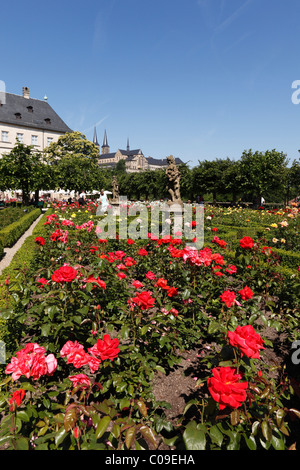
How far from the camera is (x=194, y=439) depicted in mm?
1264

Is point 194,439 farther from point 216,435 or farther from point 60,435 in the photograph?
point 60,435

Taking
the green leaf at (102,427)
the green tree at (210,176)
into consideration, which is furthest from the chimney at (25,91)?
the green leaf at (102,427)

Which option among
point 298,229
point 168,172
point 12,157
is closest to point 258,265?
point 298,229

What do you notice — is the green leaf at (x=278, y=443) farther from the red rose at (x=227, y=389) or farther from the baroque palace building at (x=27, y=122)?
the baroque palace building at (x=27, y=122)

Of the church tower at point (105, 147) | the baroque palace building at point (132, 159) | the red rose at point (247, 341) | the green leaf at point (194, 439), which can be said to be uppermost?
the church tower at point (105, 147)

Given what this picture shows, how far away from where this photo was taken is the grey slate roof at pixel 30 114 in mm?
39438

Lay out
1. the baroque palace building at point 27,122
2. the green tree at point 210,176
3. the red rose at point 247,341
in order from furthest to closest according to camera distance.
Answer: the baroque palace building at point 27,122 < the green tree at point 210,176 < the red rose at point 247,341

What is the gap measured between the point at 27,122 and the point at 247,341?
1862 inches

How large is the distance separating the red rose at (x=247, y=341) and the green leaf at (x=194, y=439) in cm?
45

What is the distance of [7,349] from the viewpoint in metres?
2.86

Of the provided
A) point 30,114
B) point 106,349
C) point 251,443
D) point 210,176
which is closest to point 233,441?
point 251,443

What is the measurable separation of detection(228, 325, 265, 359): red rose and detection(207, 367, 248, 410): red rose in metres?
0.17

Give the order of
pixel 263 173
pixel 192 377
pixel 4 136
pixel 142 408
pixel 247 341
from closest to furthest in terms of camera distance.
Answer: pixel 247 341 < pixel 142 408 < pixel 192 377 < pixel 263 173 < pixel 4 136

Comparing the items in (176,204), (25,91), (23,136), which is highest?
(25,91)
